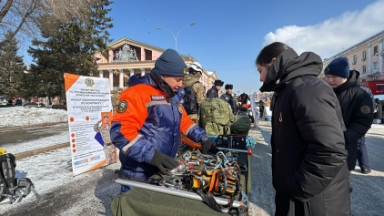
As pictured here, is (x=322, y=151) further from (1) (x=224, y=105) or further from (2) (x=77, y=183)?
(2) (x=77, y=183)

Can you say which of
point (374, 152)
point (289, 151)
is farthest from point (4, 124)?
point (374, 152)

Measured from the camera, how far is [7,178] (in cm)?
304

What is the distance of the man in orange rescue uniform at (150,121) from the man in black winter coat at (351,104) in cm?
195

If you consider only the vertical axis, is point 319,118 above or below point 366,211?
above

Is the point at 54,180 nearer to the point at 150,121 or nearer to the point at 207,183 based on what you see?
the point at 150,121

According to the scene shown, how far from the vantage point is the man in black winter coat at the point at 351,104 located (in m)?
2.46

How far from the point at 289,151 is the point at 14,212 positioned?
360cm

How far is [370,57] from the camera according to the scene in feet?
127

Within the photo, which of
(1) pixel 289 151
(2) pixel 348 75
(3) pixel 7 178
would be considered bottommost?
(3) pixel 7 178

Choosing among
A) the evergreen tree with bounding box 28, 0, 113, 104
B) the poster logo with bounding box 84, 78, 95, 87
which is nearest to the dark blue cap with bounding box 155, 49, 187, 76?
the poster logo with bounding box 84, 78, 95, 87

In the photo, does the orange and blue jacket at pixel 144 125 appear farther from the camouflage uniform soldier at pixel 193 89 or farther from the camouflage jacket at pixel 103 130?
the camouflage jacket at pixel 103 130

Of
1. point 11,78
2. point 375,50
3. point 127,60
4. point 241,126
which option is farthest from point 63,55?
point 375,50

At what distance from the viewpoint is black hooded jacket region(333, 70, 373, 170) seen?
246 centimetres

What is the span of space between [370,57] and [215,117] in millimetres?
47633
